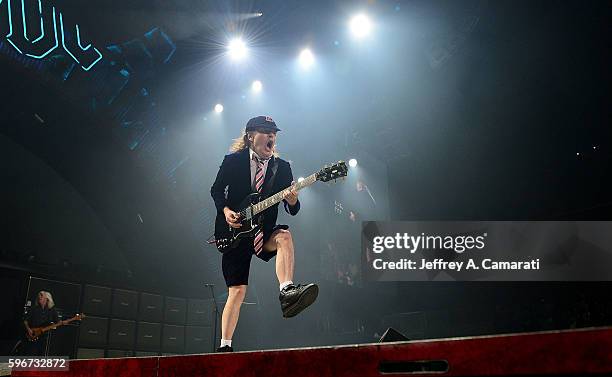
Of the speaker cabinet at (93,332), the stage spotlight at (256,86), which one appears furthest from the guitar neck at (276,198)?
the stage spotlight at (256,86)

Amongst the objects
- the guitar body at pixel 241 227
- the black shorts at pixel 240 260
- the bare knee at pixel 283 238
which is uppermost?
the guitar body at pixel 241 227

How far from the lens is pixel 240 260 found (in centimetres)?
403

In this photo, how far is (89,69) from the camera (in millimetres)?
8836

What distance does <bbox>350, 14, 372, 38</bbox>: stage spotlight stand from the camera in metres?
9.41

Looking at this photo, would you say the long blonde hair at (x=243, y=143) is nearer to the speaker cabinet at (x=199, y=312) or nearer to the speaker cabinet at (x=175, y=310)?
the speaker cabinet at (x=175, y=310)

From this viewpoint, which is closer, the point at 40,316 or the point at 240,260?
the point at 240,260

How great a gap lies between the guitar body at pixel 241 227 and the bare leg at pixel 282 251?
178mm

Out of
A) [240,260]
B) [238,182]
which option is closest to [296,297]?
[240,260]

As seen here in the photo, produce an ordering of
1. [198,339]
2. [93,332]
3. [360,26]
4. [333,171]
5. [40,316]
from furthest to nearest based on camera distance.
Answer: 1. [198,339]
2. [360,26]
3. [93,332]
4. [40,316]
5. [333,171]

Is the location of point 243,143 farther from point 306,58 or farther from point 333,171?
point 306,58

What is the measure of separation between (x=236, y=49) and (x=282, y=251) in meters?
7.04

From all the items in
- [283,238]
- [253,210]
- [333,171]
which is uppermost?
[333,171]

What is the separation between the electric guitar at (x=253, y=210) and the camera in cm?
398

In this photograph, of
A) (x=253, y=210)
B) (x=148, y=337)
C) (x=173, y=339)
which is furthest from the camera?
(x=173, y=339)
